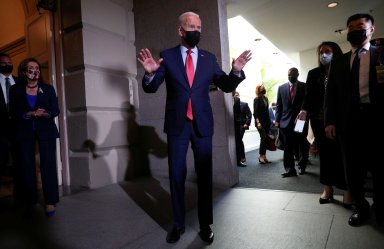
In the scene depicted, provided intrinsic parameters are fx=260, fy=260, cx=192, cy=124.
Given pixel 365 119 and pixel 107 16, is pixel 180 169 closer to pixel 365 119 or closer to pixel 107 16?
pixel 365 119

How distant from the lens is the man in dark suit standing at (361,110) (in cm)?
198

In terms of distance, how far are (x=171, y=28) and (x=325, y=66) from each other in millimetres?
2338

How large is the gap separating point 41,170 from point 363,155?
9.76 ft

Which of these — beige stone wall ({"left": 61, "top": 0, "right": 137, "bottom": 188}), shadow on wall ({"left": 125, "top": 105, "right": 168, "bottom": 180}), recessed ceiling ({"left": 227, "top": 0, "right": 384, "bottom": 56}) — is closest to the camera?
beige stone wall ({"left": 61, "top": 0, "right": 137, "bottom": 188})

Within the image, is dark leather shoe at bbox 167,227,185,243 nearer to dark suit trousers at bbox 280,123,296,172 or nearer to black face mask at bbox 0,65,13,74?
dark suit trousers at bbox 280,123,296,172

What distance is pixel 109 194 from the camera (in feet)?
11.1

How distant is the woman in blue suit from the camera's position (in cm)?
263

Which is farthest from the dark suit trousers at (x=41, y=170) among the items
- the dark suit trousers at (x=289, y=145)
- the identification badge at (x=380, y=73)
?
the dark suit trousers at (x=289, y=145)

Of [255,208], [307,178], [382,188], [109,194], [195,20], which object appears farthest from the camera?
[307,178]

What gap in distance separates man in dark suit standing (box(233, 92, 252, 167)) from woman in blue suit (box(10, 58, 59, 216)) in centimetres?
344

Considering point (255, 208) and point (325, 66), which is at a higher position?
point (325, 66)

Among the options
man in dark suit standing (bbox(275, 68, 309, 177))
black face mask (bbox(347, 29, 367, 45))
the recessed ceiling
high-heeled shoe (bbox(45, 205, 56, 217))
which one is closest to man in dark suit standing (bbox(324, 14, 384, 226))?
black face mask (bbox(347, 29, 367, 45))

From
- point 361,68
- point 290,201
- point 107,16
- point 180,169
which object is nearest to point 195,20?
point 180,169

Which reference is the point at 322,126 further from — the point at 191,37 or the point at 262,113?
the point at 262,113
